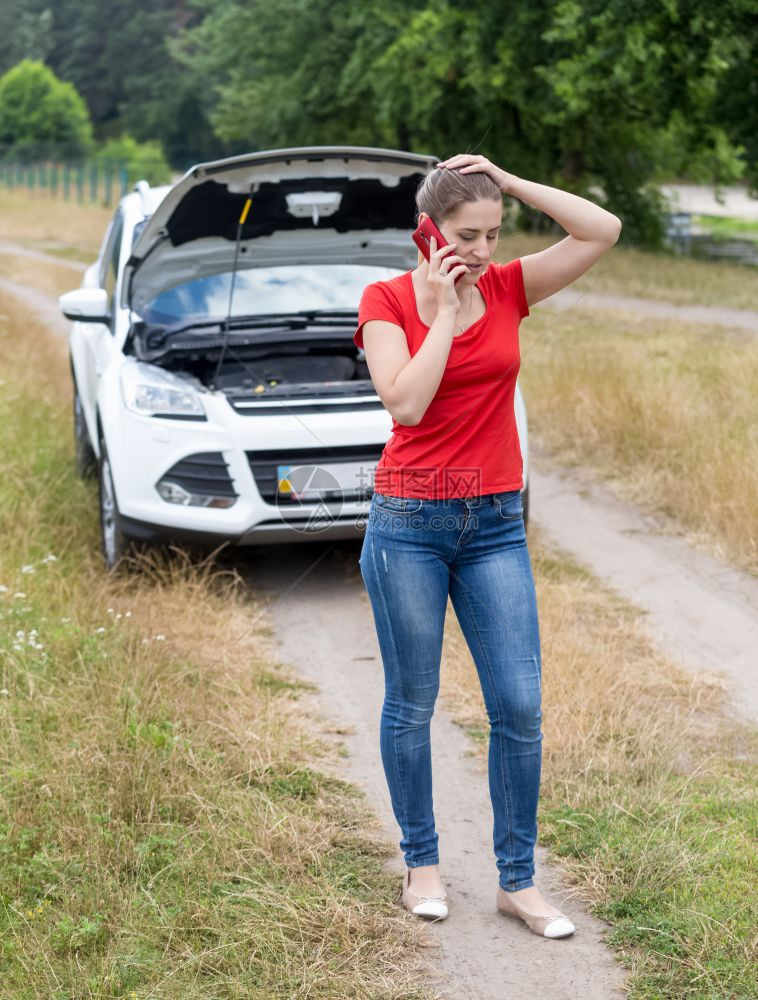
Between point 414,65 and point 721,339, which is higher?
point 414,65

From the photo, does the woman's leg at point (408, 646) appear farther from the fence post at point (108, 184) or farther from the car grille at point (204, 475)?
the fence post at point (108, 184)

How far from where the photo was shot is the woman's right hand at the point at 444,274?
2893 millimetres

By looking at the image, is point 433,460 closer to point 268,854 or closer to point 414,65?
point 268,854

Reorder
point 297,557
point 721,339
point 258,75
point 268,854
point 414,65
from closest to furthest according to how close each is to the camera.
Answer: point 268,854 → point 297,557 → point 721,339 → point 414,65 → point 258,75

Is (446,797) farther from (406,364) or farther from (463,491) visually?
(406,364)

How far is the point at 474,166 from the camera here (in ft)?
9.53

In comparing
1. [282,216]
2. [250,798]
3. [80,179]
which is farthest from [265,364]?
[80,179]

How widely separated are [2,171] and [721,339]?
6166cm

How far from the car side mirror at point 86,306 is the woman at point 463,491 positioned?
3800 mm

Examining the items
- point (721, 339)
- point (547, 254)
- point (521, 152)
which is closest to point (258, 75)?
point (521, 152)

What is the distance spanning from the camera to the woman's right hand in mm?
2893

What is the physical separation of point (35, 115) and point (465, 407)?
80946mm

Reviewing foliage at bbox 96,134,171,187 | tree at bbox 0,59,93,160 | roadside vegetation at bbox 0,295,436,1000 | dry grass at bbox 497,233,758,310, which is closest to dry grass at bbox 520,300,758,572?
roadside vegetation at bbox 0,295,436,1000

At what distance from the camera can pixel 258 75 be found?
37750 mm
